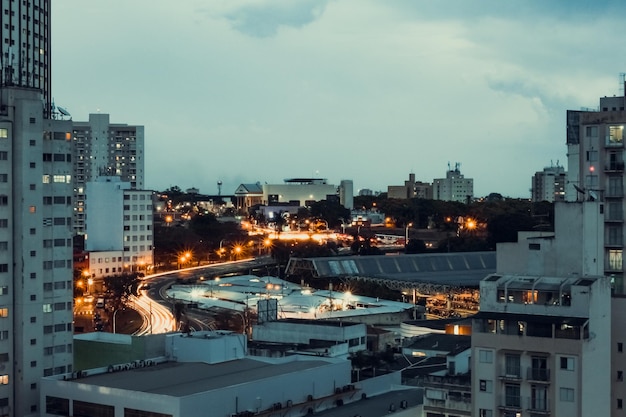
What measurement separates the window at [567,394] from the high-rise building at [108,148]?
10468cm

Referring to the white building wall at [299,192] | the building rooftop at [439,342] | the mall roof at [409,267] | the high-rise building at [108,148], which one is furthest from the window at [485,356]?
the white building wall at [299,192]

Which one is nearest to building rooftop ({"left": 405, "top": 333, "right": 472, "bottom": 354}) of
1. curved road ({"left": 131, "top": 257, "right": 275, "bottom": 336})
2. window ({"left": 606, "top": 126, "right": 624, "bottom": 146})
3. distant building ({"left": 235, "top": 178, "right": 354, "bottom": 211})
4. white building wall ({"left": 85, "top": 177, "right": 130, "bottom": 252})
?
Answer: curved road ({"left": 131, "top": 257, "right": 275, "bottom": 336})

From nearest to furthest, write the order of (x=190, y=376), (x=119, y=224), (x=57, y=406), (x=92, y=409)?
(x=92, y=409) < (x=57, y=406) < (x=190, y=376) < (x=119, y=224)

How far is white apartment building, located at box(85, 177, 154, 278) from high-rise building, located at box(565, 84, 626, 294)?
2382 inches

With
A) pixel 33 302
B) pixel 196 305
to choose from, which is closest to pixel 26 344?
pixel 33 302

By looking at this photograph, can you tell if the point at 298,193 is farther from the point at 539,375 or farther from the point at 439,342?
the point at 539,375

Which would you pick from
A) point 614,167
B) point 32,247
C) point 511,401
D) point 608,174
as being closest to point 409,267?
point 32,247

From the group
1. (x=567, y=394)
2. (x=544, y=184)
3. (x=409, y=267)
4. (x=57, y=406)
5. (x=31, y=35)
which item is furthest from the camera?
(x=544, y=184)

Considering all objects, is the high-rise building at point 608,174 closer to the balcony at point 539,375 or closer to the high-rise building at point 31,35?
the balcony at point 539,375

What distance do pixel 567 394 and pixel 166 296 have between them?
4825cm

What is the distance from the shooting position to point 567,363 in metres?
20.3

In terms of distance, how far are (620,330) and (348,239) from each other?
274ft

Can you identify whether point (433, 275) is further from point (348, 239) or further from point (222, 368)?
point (222, 368)

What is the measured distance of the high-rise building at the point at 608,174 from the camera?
77.5 ft
